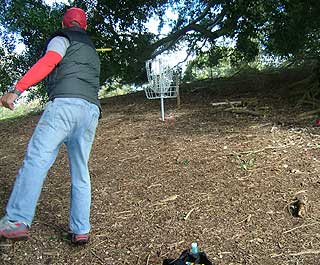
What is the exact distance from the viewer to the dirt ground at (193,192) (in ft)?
8.79

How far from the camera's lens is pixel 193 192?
3.44 meters

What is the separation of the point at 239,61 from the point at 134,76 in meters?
2.59

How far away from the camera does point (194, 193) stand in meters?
3.41

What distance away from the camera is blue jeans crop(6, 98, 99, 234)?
2.43 metres

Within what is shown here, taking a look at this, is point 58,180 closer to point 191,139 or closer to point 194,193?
point 194,193

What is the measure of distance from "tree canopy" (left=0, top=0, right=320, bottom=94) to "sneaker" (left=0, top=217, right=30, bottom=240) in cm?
380

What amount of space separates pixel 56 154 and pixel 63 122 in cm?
22

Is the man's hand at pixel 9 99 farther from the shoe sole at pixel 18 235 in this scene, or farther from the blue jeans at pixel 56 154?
the shoe sole at pixel 18 235

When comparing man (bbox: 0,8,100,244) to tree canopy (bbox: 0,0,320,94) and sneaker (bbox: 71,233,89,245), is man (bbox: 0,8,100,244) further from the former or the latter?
tree canopy (bbox: 0,0,320,94)

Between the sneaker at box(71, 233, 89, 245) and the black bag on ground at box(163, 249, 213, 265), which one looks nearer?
the black bag on ground at box(163, 249, 213, 265)

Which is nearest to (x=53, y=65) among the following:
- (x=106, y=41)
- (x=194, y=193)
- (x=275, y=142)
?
(x=194, y=193)

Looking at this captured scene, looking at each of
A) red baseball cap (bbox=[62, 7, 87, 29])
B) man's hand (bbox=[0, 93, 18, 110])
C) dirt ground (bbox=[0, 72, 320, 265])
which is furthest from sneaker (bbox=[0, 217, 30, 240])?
red baseball cap (bbox=[62, 7, 87, 29])

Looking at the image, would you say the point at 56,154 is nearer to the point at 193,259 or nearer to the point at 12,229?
the point at 12,229

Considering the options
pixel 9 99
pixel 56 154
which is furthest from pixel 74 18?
pixel 56 154
